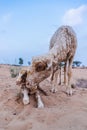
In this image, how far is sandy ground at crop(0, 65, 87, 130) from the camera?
661 cm

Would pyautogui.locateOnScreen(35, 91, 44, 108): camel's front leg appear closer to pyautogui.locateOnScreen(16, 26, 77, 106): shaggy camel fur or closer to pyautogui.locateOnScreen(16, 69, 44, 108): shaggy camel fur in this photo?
pyautogui.locateOnScreen(16, 69, 44, 108): shaggy camel fur

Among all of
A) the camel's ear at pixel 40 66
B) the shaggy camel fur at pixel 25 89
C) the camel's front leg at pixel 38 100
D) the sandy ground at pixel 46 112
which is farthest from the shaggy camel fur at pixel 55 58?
the sandy ground at pixel 46 112

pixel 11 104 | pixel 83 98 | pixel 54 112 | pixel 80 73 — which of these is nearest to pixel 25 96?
pixel 11 104

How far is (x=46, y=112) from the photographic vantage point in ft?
23.4

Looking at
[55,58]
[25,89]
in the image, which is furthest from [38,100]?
[55,58]

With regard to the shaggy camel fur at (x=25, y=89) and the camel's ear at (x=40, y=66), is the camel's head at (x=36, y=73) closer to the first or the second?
the camel's ear at (x=40, y=66)

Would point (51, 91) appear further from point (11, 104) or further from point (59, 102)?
point (11, 104)

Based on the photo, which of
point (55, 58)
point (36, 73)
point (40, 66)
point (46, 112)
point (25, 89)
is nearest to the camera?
point (46, 112)

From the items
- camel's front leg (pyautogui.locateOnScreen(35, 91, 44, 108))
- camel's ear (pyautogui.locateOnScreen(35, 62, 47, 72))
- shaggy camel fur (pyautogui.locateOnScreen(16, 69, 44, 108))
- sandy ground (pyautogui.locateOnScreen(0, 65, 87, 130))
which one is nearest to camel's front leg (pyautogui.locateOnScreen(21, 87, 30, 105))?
shaggy camel fur (pyautogui.locateOnScreen(16, 69, 44, 108))

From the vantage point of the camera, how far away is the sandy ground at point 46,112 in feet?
21.7

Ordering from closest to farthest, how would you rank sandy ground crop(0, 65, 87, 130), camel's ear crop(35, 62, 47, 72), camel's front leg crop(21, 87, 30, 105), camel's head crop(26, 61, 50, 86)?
1. sandy ground crop(0, 65, 87, 130)
2. camel's ear crop(35, 62, 47, 72)
3. camel's head crop(26, 61, 50, 86)
4. camel's front leg crop(21, 87, 30, 105)

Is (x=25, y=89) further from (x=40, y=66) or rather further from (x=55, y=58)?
(x=55, y=58)

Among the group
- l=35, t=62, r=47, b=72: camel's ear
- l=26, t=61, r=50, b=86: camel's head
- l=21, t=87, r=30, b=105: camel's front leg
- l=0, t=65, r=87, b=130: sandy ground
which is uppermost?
l=35, t=62, r=47, b=72: camel's ear

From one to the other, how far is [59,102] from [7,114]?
1416 mm
